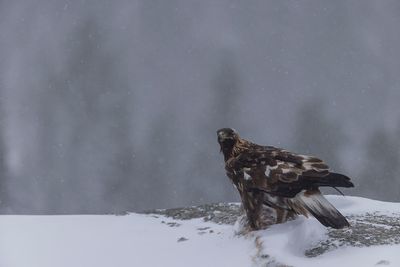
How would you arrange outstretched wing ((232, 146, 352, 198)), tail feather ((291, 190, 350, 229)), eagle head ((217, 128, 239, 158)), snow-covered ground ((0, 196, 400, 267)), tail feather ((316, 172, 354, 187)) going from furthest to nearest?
eagle head ((217, 128, 239, 158)), outstretched wing ((232, 146, 352, 198)), tail feather ((316, 172, 354, 187)), tail feather ((291, 190, 350, 229)), snow-covered ground ((0, 196, 400, 267))

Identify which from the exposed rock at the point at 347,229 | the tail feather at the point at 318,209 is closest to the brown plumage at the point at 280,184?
the tail feather at the point at 318,209

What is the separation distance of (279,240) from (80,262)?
2.36 m

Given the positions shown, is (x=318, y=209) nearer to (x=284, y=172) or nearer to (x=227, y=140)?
(x=284, y=172)

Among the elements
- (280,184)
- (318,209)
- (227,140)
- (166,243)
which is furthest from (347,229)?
(166,243)

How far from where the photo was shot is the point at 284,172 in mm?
6531

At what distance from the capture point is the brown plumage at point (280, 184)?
6223 mm

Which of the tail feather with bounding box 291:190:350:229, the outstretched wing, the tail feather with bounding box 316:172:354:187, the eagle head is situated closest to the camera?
the tail feather with bounding box 291:190:350:229

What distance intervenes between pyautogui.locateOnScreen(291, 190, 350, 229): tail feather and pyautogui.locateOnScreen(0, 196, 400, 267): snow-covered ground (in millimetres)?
228

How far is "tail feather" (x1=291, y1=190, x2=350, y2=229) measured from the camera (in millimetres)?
5984

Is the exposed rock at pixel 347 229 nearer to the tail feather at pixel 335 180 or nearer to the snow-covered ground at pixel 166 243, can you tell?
the snow-covered ground at pixel 166 243

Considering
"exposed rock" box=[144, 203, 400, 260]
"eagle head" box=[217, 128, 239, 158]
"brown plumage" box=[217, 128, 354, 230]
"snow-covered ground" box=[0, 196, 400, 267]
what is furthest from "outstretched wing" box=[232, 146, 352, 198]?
"exposed rock" box=[144, 203, 400, 260]

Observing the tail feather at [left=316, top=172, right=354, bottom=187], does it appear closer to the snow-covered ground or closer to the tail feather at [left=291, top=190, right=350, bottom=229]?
the tail feather at [left=291, top=190, right=350, bottom=229]

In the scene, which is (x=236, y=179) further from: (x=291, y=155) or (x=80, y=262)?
(x=80, y=262)

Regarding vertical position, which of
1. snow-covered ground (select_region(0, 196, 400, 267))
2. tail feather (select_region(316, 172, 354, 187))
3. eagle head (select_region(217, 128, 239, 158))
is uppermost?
eagle head (select_region(217, 128, 239, 158))
